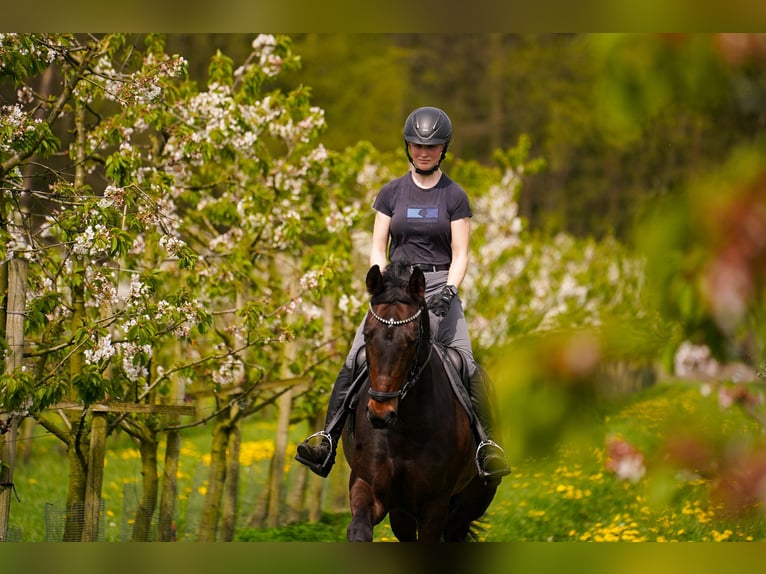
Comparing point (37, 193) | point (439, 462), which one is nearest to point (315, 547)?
point (439, 462)

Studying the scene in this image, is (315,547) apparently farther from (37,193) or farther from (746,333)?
(746,333)

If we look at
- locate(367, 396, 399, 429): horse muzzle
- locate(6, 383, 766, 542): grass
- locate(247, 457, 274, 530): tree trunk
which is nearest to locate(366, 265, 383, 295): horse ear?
locate(367, 396, 399, 429): horse muzzle

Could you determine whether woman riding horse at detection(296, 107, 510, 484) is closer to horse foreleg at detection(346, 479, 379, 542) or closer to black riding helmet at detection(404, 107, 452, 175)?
black riding helmet at detection(404, 107, 452, 175)

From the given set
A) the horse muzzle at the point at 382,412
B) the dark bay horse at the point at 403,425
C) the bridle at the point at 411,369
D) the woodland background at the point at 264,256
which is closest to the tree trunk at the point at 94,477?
the woodland background at the point at 264,256

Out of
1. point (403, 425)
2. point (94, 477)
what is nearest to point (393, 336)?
point (403, 425)

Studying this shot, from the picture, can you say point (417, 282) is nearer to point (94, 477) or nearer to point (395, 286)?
point (395, 286)

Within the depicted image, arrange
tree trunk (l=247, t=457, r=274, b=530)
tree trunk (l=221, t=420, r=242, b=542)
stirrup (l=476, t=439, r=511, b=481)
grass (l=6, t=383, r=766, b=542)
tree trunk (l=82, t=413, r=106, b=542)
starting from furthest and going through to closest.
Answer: tree trunk (l=247, t=457, r=274, b=530) → tree trunk (l=221, t=420, r=242, b=542) → tree trunk (l=82, t=413, r=106, b=542) → stirrup (l=476, t=439, r=511, b=481) → grass (l=6, t=383, r=766, b=542)

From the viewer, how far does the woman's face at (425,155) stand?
7.73 m

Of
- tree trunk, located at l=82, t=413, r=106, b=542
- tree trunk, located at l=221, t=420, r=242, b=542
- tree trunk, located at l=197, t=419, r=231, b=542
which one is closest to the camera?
tree trunk, located at l=82, t=413, r=106, b=542

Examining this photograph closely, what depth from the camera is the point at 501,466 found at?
7199mm

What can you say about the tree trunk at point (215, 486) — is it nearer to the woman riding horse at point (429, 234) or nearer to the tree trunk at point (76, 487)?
the tree trunk at point (76, 487)

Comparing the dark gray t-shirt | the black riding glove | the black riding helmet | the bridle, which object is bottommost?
the bridle

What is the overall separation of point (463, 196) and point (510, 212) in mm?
13095

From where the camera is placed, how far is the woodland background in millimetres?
2988
